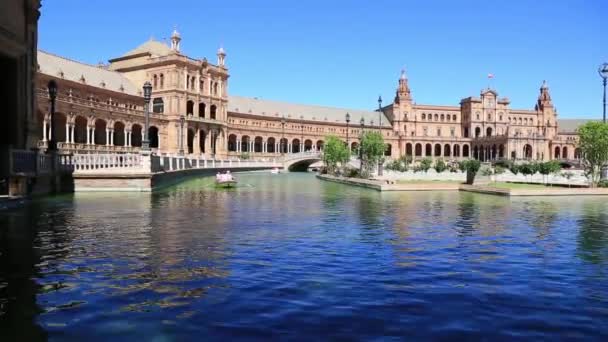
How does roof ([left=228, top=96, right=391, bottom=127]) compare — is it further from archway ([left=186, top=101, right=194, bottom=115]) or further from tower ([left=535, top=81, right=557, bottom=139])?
tower ([left=535, top=81, right=557, bottom=139])

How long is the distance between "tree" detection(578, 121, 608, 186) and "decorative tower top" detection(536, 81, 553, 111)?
12269cm

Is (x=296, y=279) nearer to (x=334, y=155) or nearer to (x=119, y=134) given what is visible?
(x=334, y=155)

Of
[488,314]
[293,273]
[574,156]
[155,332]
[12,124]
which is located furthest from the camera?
[574,156]

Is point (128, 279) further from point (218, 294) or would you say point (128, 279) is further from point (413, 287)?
point (413, 287)

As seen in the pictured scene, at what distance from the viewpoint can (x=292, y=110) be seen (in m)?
138

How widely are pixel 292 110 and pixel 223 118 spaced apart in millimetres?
34569

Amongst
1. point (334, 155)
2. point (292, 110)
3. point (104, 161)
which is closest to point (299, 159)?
point (334, 155)

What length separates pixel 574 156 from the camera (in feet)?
494

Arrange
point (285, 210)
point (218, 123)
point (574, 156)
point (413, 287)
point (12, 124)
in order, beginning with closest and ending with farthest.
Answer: point (413, 287) < point (285, 210) < point (12, 124) < point (218, 123) < point (574, 156)

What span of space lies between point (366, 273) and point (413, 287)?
44.5 inches

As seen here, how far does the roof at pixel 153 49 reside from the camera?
101250mm

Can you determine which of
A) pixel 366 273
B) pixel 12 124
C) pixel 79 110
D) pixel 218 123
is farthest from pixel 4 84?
pixel 218 123

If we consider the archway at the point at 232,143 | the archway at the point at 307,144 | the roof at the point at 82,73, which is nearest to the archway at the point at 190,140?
the roof at the point at 82,73

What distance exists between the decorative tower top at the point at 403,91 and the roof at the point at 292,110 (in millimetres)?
7814
